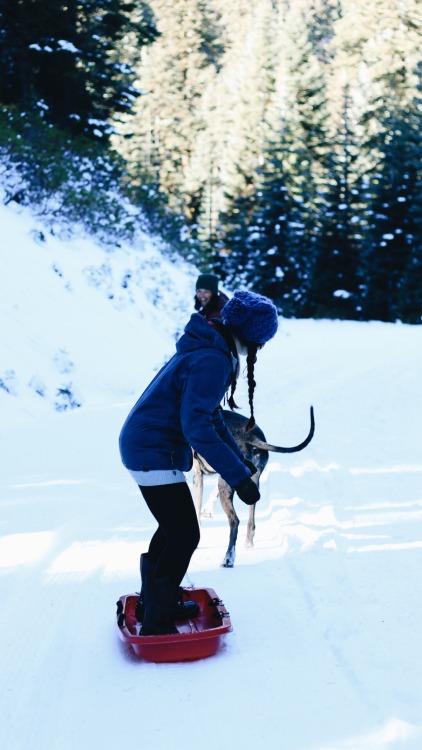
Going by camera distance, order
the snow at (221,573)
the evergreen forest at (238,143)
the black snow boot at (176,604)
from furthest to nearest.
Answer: the evergreen forest at (238,143) → the black snow boot at (176,604) → the snow at (221,573)

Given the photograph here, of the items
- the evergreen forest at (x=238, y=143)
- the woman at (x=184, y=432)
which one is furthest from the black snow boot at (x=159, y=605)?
the evergreen forest at (x=238, y=143)

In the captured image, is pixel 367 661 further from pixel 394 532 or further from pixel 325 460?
pixel 325 460

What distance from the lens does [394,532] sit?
633 centimetres

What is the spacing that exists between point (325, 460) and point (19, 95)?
607 inches

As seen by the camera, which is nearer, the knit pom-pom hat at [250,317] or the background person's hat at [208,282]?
the knit pom-pom hat at [250,317]

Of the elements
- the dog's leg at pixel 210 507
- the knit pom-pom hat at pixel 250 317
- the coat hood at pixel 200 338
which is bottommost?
the dog's leg at pixel 210 507

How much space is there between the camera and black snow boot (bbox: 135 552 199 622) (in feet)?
13.7

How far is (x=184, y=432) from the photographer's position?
3727 millimetres

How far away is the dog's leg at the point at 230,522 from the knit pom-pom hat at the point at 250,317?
1.81 meters

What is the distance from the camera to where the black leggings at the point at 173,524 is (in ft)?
13.1

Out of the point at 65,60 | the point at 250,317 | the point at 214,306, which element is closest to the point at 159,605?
the point at 250,317

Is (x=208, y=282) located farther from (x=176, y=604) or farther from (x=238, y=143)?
(x=238, y=143)

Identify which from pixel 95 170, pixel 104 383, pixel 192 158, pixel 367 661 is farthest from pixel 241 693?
pixel 192 158

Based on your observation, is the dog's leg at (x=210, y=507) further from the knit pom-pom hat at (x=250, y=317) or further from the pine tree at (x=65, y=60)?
the pine tree at (x=65, y=60)
